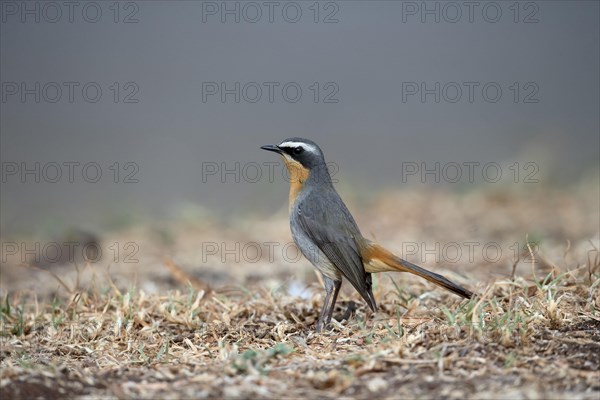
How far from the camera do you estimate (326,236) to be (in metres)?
6.28

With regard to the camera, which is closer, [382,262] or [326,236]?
[382,262]

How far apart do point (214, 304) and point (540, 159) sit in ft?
24.1

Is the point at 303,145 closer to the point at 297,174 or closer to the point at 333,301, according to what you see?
the point at 297,174

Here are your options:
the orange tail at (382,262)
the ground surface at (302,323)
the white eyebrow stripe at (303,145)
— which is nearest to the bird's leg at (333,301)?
the ground surface at (302,323)

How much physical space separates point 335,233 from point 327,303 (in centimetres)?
56

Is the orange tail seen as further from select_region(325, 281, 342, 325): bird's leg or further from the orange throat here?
the orange throat

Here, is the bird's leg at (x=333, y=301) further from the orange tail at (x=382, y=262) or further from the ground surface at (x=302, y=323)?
the orange tail at (x=382, y=262)

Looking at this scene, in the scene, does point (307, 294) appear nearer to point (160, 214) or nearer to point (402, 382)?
point (402, 382)

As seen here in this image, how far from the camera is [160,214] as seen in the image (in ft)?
41.0

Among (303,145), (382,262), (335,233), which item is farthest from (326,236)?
(303,145)

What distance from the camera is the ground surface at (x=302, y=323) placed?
414cm

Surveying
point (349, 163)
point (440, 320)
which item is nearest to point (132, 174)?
point (349, 163)

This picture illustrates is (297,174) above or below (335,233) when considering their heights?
above

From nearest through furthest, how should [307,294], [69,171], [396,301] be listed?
[396,301], [307,294], [69,171]
